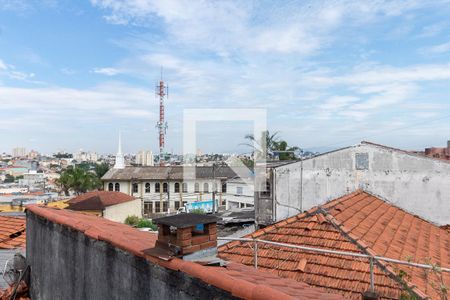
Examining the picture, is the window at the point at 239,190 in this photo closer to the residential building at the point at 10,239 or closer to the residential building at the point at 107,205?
the residential building at the point at 107,205

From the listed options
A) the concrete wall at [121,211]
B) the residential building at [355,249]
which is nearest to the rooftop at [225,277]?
the residential building at [355,249]

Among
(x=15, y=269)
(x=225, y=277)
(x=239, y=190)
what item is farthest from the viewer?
(x=239, y=190)

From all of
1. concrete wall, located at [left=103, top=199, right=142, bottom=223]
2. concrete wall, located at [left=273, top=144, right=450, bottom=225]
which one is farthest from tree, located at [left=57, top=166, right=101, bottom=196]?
concrete wall, located at [left=273, top=144, right=450, bottom=225]

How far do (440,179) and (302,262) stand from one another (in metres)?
7.26

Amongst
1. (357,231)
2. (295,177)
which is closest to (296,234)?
(357,231)

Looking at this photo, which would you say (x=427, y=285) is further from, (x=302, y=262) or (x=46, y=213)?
(x=46, y=213)

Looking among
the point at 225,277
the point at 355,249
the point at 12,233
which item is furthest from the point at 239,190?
the point at 225,277

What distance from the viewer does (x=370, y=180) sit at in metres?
12.9

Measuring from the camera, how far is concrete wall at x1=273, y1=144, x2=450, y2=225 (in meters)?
12.0

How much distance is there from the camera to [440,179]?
39.1ft

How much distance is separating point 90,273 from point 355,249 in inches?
234

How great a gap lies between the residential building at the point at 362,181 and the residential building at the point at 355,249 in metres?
0.77

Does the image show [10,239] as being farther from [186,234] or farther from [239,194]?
[239,194]

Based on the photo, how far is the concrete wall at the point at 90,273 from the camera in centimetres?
279
